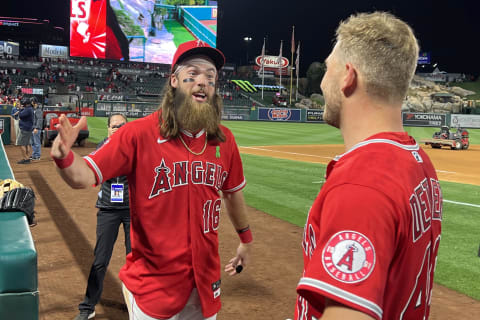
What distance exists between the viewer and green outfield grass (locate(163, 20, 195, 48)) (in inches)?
2293

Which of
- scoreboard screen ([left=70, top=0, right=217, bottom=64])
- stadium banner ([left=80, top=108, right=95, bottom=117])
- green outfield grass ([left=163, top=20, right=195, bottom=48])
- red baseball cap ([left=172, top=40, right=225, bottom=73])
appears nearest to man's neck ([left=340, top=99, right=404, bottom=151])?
red baseball cap ([left=172, top=40, right=225, bottom=73])

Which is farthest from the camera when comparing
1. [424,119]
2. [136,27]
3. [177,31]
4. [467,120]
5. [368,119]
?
[177,31]

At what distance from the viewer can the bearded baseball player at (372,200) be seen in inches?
46.3

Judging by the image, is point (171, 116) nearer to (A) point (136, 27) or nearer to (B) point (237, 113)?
(B) point (237, 113)

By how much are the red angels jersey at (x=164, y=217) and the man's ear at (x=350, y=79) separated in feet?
4.75

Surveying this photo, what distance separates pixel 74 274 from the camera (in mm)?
5828

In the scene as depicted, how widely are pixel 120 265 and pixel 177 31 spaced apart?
184ft

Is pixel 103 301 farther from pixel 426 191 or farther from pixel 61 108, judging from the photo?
pixel 61 108

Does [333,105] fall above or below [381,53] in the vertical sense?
below

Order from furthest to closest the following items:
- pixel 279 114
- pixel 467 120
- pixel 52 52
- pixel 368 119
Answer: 1. pixel 52 52
2. pixel 279 114
3. pixel 467 120
4. pixel 368 119

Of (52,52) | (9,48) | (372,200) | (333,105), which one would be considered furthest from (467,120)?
(9,48)

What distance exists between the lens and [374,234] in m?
1.17

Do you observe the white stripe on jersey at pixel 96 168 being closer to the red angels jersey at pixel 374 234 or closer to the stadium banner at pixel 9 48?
the red angels jersey at pixel 374 234

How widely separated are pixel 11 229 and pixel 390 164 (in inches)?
105
